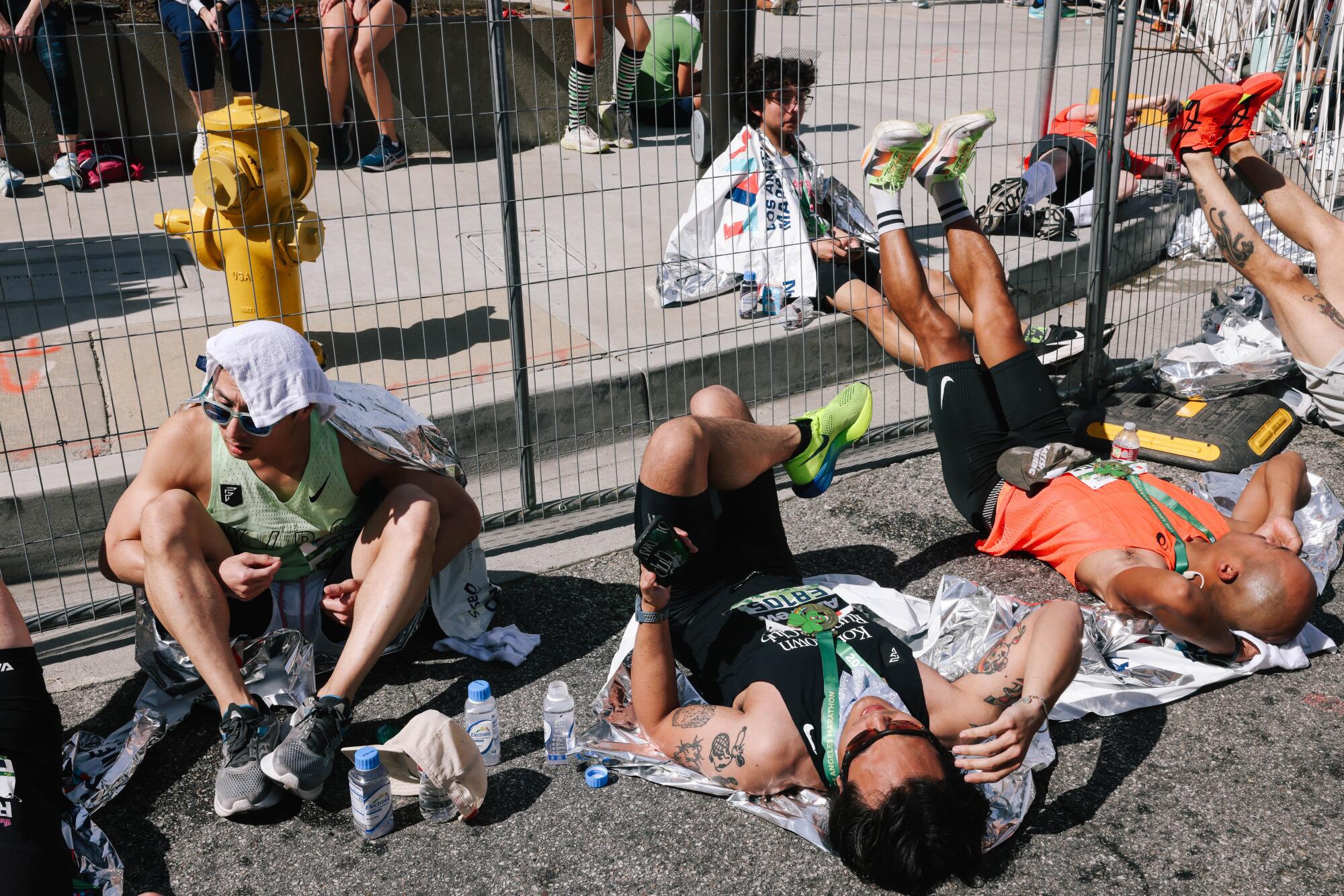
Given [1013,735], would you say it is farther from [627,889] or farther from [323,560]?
[323,560]

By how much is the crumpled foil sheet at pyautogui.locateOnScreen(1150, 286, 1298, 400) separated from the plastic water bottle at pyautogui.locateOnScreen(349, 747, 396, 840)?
4.03 m

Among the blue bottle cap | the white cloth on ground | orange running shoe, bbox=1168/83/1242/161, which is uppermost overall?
orange running shoe, bbox=1168/83/1242/161

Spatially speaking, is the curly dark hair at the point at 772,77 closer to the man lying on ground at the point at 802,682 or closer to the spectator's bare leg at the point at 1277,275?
the spectator's bare leg at the point at 1277,275

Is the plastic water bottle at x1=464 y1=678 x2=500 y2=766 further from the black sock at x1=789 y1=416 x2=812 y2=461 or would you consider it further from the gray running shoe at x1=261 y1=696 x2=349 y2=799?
the black sock at x1=789 y1=416 x2=812 y2=461

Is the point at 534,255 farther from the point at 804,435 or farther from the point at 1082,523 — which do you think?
the point at 1082,523

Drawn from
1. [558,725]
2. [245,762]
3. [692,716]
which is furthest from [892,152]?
[245,762]

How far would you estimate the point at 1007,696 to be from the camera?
313 centimetres

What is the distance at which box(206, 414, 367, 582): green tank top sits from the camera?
11.0 feet

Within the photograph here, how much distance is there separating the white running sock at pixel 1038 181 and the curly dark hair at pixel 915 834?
15.5 ft

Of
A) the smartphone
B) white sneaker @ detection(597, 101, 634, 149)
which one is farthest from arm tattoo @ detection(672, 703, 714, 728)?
white sneaker @ detection(597, 101, 634, 149)

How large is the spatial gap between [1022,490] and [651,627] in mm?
1842

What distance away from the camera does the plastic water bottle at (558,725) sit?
3.22m

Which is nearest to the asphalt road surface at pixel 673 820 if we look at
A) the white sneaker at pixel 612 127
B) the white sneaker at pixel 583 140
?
the white sneaker at pixel 583 140

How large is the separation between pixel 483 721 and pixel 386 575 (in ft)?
1.67
